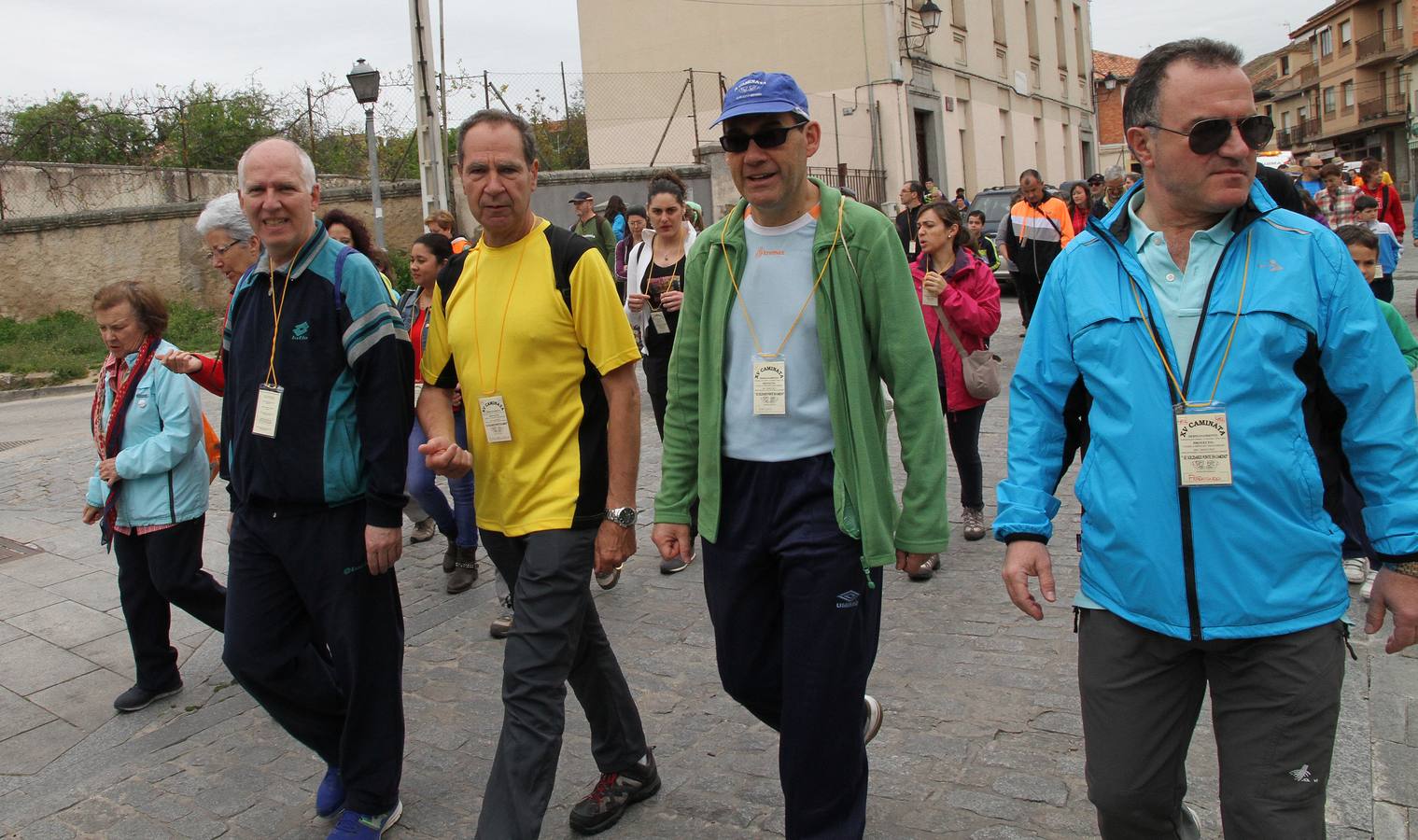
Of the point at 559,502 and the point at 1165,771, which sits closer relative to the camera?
the point at 1165,771

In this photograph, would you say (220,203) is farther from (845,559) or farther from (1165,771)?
(1165,771)

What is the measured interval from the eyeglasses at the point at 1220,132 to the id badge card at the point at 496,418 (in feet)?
6.39

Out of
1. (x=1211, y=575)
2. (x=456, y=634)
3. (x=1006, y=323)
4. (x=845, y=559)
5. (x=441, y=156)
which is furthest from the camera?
(x=441, y=156)

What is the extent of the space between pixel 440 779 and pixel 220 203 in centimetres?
226

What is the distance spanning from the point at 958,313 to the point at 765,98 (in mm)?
3532

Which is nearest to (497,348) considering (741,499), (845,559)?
(741,499)

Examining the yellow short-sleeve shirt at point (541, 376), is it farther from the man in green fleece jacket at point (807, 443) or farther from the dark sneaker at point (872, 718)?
the dark sneaker at point (872, 718)

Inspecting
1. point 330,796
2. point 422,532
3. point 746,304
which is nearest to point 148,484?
point 330,796


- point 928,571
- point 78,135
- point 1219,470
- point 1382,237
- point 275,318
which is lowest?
point 928,571

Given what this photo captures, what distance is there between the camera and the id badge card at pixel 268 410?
347 cm

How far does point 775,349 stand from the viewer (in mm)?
3027

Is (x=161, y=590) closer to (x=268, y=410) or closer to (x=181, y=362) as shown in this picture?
(x=181, y=362)

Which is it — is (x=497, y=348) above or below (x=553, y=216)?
below

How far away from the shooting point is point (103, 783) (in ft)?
14.0
